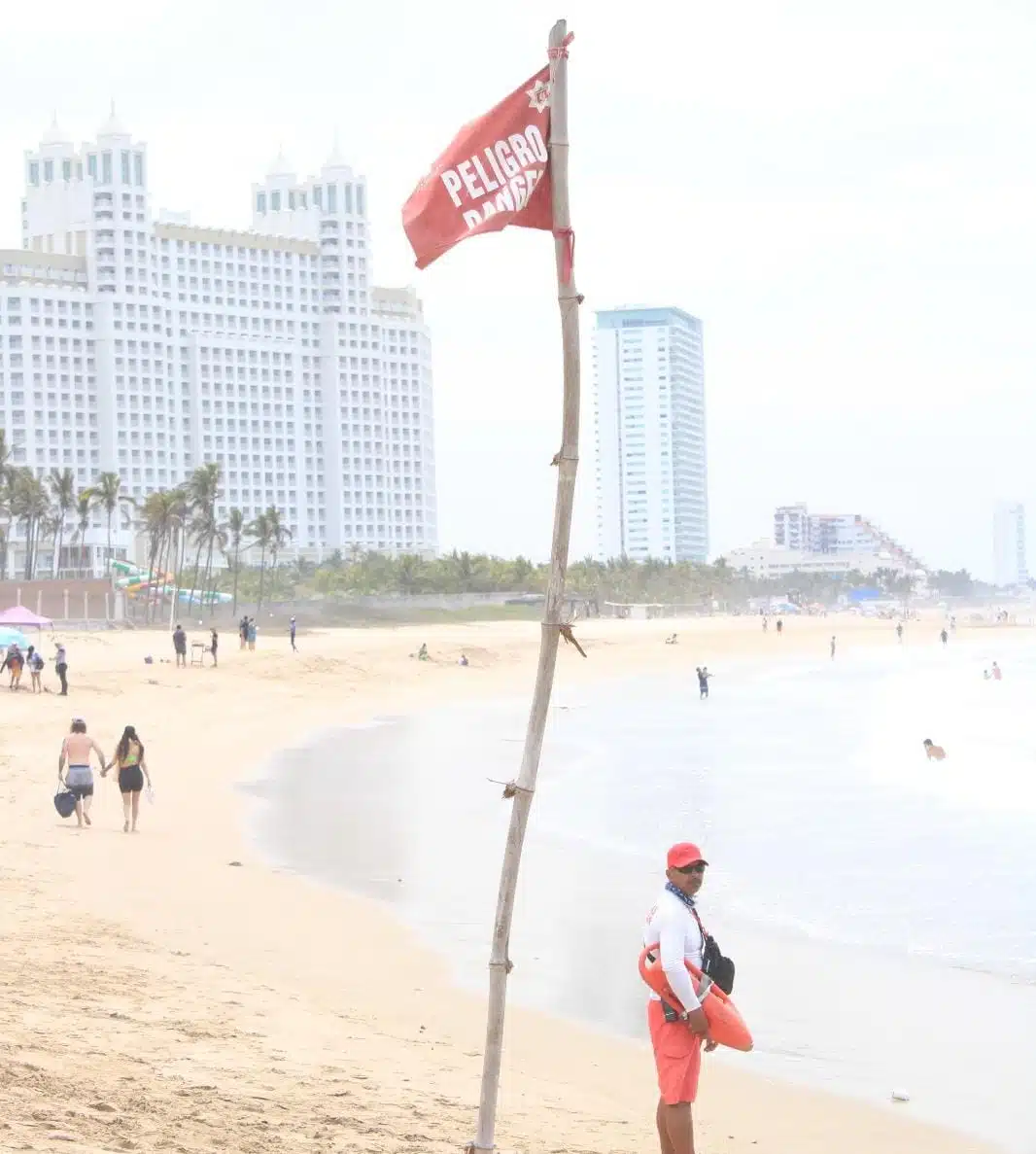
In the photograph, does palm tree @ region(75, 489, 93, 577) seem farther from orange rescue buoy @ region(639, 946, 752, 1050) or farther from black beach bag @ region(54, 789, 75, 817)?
orange rescue buoy @ region(639, 946, 752, 1050)

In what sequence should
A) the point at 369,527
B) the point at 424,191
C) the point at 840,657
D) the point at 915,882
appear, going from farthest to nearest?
the point at 369,527 < the point at 840,657 < the point at 915,882 < the point at 424,191

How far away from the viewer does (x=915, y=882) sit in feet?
54.0

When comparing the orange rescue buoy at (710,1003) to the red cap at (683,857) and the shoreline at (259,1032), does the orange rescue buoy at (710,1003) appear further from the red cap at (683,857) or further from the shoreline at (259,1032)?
the shoreline at (259,1032)

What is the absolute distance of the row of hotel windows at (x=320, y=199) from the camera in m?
169

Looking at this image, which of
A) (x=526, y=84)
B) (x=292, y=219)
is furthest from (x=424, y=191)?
(x=292, y=219)

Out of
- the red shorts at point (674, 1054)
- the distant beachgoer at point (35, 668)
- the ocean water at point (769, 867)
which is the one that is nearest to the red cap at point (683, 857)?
the red shorts at point (674, 1054)

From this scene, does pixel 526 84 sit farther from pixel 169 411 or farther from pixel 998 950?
pixel 169 411

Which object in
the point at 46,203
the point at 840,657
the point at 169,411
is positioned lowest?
the point at 840,657

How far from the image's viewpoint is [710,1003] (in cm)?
612

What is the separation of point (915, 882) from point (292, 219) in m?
161

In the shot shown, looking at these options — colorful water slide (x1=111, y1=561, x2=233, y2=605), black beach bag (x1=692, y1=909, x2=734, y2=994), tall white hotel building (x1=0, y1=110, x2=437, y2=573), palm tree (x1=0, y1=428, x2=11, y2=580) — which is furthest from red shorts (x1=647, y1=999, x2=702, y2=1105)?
tall white hotel building (x1=0, y1=110, x2=437, y2=573)

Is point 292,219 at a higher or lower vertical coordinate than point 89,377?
higher

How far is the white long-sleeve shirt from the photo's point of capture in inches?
238

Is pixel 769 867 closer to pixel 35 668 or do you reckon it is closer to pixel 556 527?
pixel 556 527
